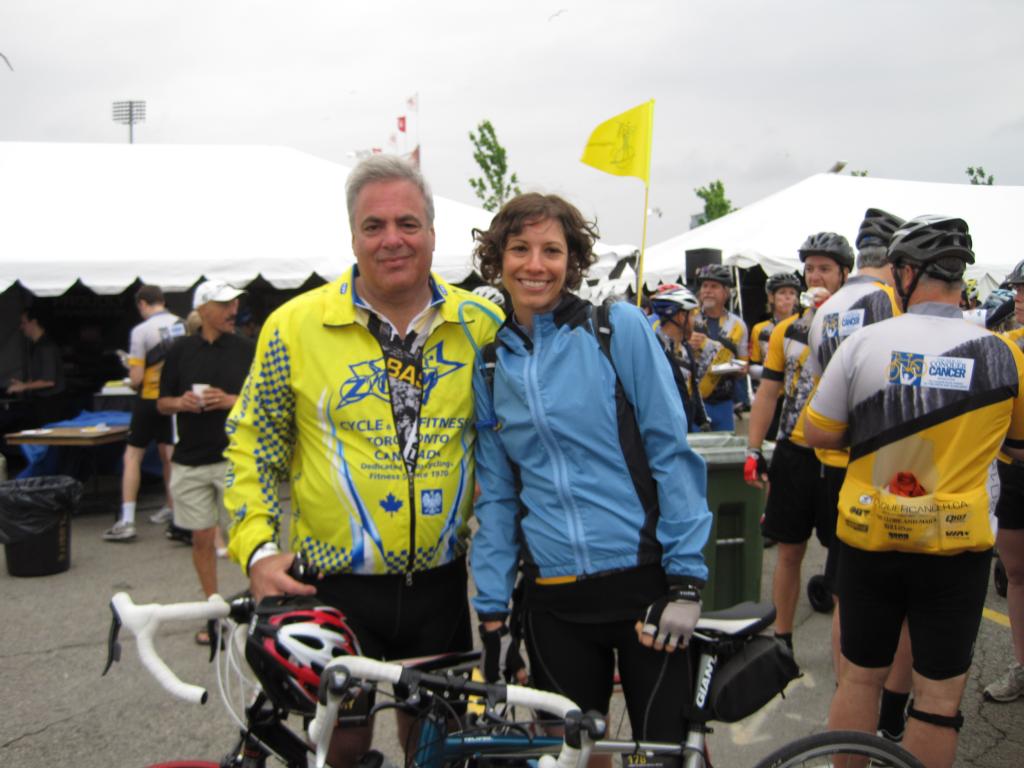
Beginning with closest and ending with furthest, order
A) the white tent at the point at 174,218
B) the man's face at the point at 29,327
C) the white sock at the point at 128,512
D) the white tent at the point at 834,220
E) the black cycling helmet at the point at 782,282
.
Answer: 1. the white sock at the point at 128,512
2. the black cycling helmet at the point at 782,282
3. the white tent at the point at 174,218
4. the man's face at the point at 29,327
5. the white tent at the point at 834,220

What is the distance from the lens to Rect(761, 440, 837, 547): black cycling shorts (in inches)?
154

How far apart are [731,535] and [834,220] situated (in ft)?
39.2

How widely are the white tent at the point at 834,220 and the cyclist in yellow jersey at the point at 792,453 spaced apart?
8.83 meters

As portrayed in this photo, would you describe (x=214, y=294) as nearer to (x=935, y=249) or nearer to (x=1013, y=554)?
(x=935, y=249)

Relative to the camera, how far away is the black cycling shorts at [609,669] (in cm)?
209

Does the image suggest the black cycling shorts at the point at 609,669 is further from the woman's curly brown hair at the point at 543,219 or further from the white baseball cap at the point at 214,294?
the white baseball cap at the point at 214,294

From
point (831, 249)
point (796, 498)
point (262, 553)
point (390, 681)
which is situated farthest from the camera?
point (831, 249)

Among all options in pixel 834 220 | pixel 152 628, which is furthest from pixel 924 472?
pixel 834 220

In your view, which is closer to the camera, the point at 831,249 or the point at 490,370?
the point at 490,370

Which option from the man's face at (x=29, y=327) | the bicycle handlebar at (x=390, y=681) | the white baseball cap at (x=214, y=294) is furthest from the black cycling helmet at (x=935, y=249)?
the man's face at (x=29, y=327)

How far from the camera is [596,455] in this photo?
2.08 m

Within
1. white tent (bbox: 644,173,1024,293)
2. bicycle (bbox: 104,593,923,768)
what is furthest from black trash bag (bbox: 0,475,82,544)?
white tent (bbox: 644,173,1024,293)

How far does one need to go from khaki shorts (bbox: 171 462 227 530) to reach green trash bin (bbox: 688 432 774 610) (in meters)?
2.87

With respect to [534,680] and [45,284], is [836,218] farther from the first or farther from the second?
[534,680]
